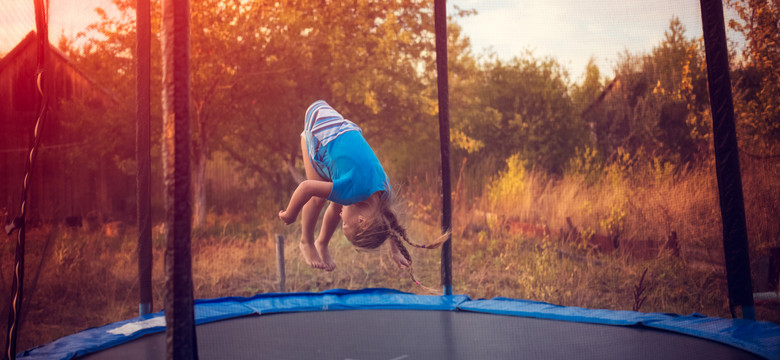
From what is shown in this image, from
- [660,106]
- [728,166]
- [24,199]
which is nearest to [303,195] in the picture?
[24,199]

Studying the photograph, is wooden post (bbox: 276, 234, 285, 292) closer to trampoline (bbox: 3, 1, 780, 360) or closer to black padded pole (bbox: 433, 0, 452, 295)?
trampoline (bbox: 3, 1, 780, 360)

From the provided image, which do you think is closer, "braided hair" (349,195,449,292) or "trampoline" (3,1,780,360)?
"braided hair" (349,195,449,292)

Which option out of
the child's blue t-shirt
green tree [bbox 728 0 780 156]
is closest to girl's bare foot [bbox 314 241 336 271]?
the child's blue t-shirt

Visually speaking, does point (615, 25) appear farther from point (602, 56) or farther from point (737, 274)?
point (737, 274)

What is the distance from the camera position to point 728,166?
7.68 feet

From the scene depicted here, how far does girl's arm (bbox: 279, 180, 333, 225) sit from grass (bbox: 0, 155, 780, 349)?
79cm

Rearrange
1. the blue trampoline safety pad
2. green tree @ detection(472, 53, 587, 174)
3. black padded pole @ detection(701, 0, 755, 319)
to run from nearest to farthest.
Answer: the blue trampoline safety pad → black padded pole @ detection(701, 0, 755, 319) → green tree @ detection(472, 53, 587, 174)

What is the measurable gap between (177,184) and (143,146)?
5.61 ft

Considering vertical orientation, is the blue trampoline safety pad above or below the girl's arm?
below

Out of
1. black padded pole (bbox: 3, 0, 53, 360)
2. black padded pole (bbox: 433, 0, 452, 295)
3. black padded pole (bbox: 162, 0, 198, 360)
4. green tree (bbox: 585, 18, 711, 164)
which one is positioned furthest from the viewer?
green tree (bbox: 585, 18, 711, 164)

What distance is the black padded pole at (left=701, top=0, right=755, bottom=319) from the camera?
2.33 meters

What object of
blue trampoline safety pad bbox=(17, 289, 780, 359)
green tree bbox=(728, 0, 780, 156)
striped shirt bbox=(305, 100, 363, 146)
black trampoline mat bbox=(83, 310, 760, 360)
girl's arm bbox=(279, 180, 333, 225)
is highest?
green tree bbox=(728, 0, 780, 156)

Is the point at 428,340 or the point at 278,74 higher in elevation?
the point at 278,74

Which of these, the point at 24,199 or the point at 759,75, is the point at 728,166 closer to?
the point at 759,75
